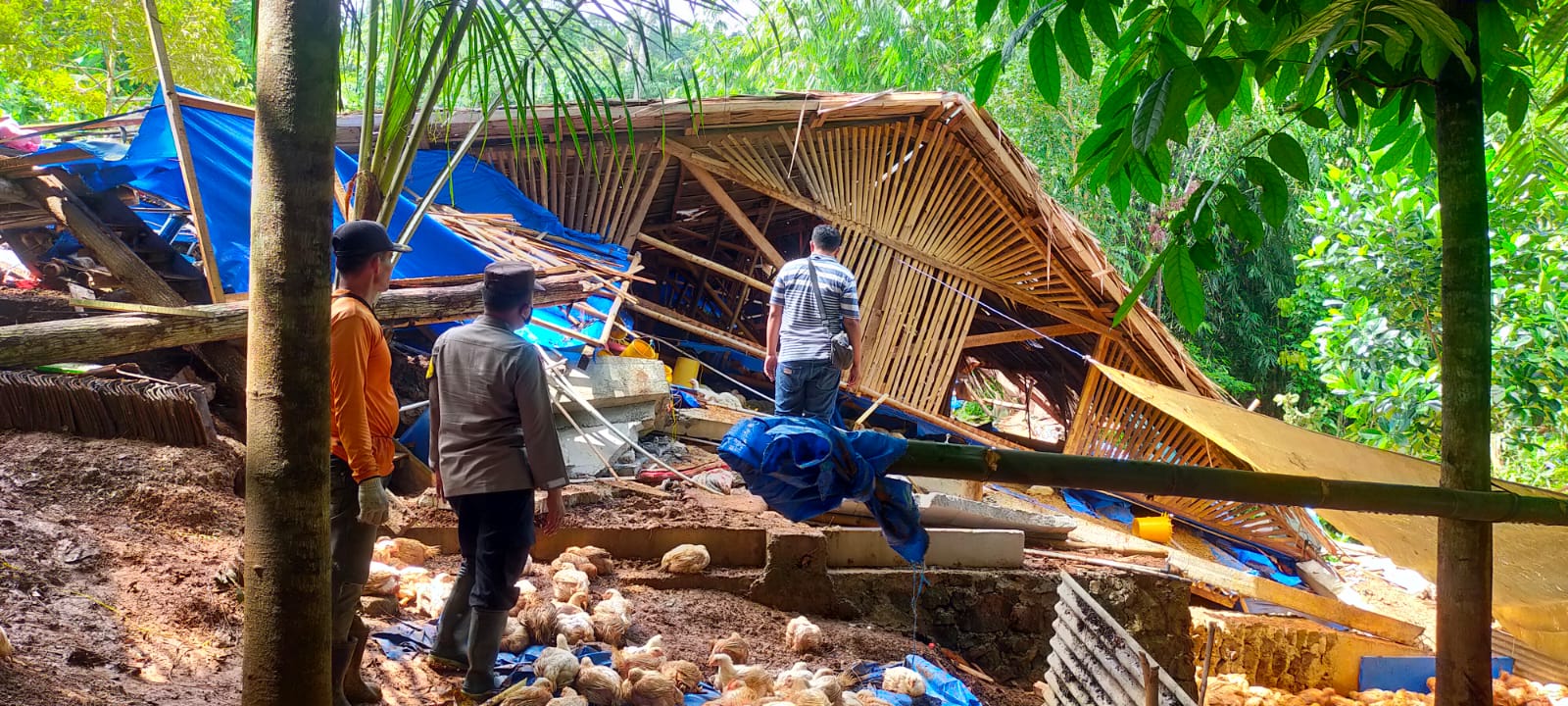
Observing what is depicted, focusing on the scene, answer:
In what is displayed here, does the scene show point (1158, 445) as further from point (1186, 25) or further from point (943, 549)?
point (1186, 25)

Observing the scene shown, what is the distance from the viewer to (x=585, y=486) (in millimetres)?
5418

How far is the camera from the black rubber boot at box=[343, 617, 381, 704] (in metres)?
3.27

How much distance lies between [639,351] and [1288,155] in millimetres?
6020

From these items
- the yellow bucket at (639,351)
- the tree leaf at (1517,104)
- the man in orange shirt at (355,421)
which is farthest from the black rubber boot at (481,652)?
the yellow bucket at (639,351)

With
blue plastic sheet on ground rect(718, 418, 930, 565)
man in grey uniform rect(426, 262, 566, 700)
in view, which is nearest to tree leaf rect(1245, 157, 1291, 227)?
blue plastic sheet on ground rect(718, 418, 930, 565)

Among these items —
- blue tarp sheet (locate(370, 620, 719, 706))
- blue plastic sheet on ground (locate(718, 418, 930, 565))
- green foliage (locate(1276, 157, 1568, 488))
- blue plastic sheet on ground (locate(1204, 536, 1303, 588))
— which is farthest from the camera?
blue plastic sheet on ground (locate(1204, 536, 1303, 588))

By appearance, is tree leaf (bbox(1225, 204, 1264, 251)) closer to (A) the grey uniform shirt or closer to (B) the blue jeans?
(A) the grey uniform shirt

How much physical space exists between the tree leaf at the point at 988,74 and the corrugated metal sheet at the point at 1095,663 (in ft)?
4.71

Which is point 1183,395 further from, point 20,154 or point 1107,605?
point 20,154

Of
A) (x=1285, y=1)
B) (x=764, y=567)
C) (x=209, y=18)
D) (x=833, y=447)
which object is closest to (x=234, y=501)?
(x=764, y=567)

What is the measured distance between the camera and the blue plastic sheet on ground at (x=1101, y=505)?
9.51m

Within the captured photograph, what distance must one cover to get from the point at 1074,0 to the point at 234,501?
3969 mm

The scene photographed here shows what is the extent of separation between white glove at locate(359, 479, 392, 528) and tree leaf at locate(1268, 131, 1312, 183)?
8.26 feet

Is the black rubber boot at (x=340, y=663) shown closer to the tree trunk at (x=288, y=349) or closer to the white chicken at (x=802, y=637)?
the tree trunk at (x=288, y=349)
